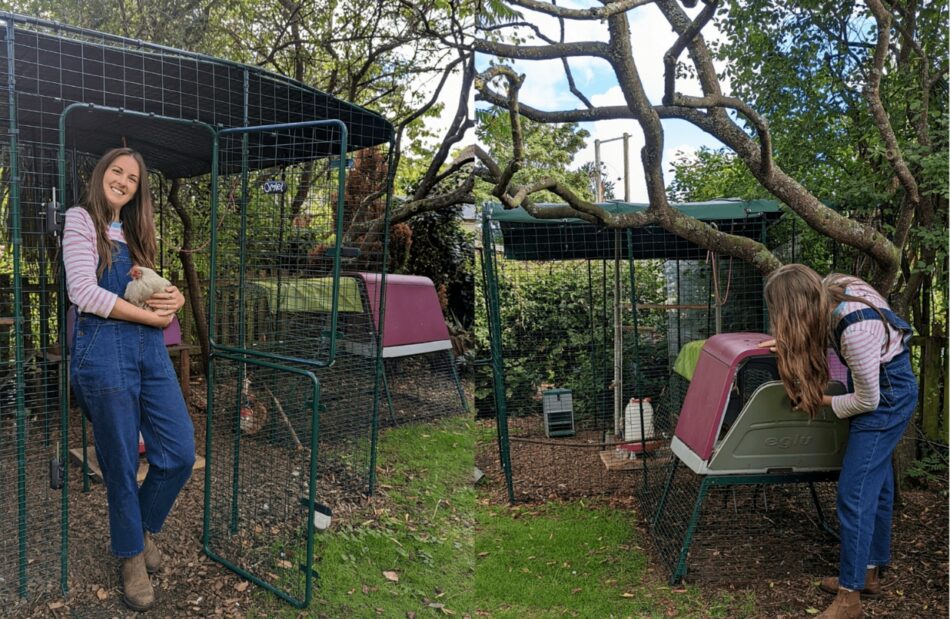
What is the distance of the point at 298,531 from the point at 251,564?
340 millimetres

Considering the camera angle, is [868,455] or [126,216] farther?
[126,216]

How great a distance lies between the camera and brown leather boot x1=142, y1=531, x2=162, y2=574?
356 centimetres

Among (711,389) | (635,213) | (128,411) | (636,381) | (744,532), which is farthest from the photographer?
(636,381)

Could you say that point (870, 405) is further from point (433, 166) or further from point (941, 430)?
point (433, 166)

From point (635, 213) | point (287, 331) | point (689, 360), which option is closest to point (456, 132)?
point (287, 331)

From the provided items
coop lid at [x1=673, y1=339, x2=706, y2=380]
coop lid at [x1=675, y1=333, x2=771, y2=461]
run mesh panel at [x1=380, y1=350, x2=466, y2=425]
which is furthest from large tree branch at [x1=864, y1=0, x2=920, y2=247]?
run mesh panel at [x1=380, y1=350, x2=466, y2=425]

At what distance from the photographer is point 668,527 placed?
15.6 feet

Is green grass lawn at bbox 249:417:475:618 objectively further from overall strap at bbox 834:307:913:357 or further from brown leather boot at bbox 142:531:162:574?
overall strap at bbox 834:307:913:357

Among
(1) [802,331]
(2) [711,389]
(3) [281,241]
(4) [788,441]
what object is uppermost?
(3) [281,241]

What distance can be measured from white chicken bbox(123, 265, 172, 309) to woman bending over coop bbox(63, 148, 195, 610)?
0.09 ft

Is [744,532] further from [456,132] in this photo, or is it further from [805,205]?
[456,132]

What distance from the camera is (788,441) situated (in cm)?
355

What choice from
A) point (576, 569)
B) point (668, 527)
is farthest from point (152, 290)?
point (668, 527)

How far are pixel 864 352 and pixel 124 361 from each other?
3178 millimetres
